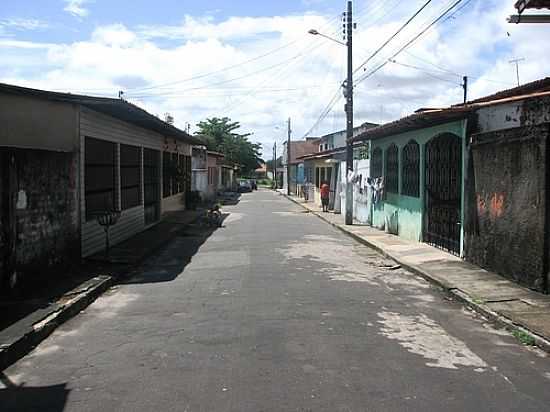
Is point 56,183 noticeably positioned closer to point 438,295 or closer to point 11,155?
point 11,155

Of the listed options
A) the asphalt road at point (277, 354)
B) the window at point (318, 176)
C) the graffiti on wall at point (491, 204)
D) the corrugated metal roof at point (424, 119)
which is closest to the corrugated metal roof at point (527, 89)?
the corrugated metal roof at point (424, 119)

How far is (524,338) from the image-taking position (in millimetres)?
7621

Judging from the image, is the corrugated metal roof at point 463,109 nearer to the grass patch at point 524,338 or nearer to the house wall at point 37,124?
the grass patch at point 524,338

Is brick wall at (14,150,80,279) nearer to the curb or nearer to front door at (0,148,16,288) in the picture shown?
front door at (0,148,16,288)

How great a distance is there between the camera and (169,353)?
6.81 meters

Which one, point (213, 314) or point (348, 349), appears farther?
point (213, 314)

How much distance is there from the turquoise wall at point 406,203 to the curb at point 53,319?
8067 millimetres

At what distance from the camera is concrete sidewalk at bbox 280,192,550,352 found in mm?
8046

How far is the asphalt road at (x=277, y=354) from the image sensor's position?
5.38m

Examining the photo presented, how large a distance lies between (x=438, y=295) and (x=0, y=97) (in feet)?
25.1

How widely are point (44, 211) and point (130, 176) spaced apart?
29.5ft

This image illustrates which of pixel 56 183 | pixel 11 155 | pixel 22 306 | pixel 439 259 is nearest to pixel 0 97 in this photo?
pixel 11 155

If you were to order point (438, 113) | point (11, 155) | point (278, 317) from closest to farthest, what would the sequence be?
1. point (278, 317)
2. point (11, 155)
3. point (438, 113)

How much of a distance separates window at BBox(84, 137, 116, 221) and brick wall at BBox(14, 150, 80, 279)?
1494 millimetres
